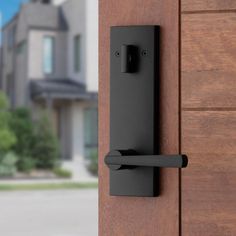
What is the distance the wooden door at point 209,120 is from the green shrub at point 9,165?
8.31 metres

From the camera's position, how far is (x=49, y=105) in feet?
32.9

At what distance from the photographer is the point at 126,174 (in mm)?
565

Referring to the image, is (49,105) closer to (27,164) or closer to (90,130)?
(90,130)

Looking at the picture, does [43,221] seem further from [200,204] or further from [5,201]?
[200,204]

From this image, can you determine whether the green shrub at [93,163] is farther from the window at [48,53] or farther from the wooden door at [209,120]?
the wooden door at [209,120]

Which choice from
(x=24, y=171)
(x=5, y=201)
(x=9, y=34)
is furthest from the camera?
(x=9, y=34)

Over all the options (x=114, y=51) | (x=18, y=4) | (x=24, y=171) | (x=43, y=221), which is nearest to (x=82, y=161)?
(x=24, y=171)

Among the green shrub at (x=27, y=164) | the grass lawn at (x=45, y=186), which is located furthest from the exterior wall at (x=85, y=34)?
the grass lawn at (x=45, y=186)

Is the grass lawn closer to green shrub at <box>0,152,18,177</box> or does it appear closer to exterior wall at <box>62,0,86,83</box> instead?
green shrub at <box>0,152,18,177</box>

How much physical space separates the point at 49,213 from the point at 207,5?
553cm

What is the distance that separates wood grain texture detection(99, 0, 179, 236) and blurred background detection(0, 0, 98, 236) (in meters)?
5.87

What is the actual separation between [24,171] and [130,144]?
8353mm

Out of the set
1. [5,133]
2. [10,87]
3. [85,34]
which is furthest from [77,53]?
[5,133]

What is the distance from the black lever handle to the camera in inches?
20.8
